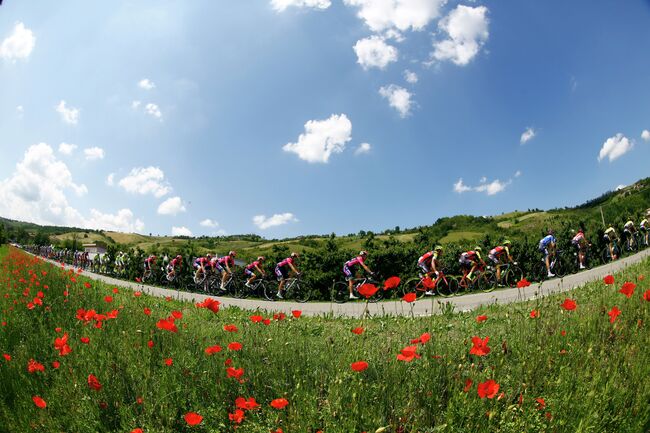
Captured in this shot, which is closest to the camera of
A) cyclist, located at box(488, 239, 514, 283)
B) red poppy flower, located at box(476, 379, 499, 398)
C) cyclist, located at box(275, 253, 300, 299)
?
red poppy flower, located at box(476, 379, 499, 398)

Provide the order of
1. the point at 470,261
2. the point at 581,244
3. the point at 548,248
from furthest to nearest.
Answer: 1. the point at 581,244
2. the point at 548,248
3. the point at 470,261

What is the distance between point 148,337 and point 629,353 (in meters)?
4.13

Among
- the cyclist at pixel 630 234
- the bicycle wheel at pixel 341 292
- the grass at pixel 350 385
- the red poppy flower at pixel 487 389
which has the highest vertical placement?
the cyclist at pixel 630 234

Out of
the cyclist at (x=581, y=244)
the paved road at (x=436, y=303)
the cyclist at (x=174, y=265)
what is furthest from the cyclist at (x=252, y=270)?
the cyclist at (x=581, y=244)

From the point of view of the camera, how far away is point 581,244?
15320 mm

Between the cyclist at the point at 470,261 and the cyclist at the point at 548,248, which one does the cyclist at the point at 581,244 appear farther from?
the cyclist at the point at 470,261

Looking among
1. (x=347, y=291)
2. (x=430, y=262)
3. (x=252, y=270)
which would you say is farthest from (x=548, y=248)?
(x=252, y=270)

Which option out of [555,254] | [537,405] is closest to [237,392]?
[537,405]

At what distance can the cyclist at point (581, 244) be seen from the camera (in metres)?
15.0

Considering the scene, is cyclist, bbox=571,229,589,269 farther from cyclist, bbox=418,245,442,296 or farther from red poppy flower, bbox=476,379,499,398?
red poppy flower, bbox=476,379,499,398

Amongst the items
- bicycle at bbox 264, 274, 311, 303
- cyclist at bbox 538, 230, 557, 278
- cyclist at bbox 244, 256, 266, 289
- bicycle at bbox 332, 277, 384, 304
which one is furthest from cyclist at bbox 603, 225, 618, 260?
cyclist at bbox 244, 256, 266, 289

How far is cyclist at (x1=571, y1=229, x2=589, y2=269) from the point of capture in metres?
15.0

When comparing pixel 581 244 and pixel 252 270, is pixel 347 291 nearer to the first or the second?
pixel 252 270

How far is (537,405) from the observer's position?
228 cm
